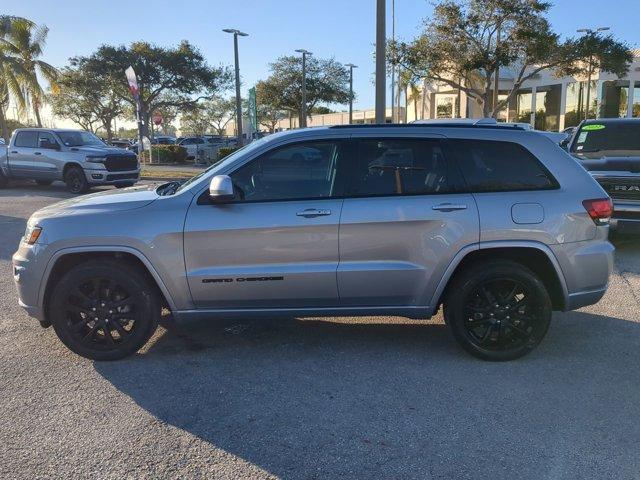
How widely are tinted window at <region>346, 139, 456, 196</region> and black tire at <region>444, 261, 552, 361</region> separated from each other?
739mm

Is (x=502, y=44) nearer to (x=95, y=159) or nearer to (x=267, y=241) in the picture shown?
(x=95, y=159)

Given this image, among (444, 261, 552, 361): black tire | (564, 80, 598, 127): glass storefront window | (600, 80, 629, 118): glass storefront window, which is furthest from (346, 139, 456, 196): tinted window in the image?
(600, 80, 629, 118): glass storefront window

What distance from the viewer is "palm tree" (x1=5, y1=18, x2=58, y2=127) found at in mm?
28067

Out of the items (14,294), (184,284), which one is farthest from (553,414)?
(14,294)

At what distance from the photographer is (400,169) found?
4.27 meters

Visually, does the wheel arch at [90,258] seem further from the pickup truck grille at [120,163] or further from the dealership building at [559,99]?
the dealership building at [559,99]

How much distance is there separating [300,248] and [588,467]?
229cm

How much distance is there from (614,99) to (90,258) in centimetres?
4158

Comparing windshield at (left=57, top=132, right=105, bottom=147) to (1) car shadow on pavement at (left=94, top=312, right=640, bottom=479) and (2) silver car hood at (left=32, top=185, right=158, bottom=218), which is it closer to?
(2) silver car hood at (left=32, top=185, right=158, bottom=218)

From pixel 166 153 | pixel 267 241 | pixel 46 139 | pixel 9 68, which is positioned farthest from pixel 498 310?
pixel 166 153

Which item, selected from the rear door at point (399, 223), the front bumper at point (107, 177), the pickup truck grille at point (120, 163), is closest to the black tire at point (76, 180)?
the front bumper at point (107, 177)

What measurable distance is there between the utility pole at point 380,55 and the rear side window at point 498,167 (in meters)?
7.15

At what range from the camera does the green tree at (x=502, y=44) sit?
2189 centimetres

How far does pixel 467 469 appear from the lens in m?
2.99
